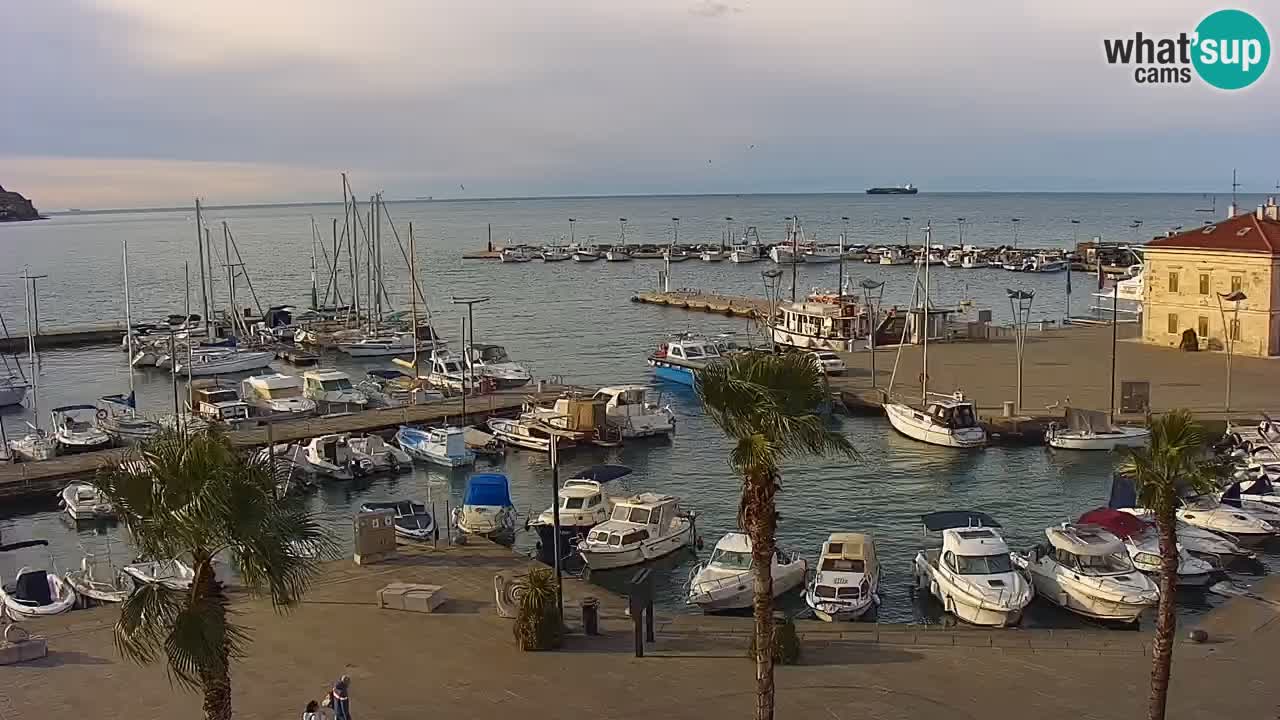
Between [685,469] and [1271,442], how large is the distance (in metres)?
20.3

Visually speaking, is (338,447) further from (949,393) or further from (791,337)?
(791,337)

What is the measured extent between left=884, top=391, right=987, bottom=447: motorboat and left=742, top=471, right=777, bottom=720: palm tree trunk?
32.2 m

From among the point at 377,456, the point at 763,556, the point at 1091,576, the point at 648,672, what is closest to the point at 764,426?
the point at 763,556

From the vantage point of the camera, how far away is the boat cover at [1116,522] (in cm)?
2986

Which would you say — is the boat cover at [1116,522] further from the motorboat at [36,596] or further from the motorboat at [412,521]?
the motorboat at [36,596]

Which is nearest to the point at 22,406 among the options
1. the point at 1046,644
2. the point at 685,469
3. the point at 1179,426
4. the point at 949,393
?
the point at 685,469

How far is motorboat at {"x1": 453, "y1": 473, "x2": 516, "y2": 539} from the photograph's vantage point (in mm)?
34094

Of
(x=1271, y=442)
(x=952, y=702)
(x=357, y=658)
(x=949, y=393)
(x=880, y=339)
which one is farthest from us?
(x=880, y=339)

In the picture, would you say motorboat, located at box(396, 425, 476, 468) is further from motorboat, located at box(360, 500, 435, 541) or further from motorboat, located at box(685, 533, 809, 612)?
motorboat, located at box(685, 533, 809, 612)

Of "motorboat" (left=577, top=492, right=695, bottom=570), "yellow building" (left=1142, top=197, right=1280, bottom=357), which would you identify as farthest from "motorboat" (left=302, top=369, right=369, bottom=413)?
"yellow building" (left=1142, top=197, right=1280, bottom=357)

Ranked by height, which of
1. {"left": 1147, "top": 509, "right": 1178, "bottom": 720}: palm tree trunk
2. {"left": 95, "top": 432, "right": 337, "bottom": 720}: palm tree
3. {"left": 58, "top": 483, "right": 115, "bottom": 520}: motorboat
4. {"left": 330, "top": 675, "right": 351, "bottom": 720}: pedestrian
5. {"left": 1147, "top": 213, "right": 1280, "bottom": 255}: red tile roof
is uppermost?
{"left": 1147, "top": 213, "right": 1280, "bottom": 255}: red tile roof

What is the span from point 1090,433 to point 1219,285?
21124mm

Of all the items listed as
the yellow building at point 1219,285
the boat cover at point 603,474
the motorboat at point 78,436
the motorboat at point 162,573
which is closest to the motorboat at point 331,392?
the motorboat at point 78,436

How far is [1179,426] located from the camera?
15703mm
